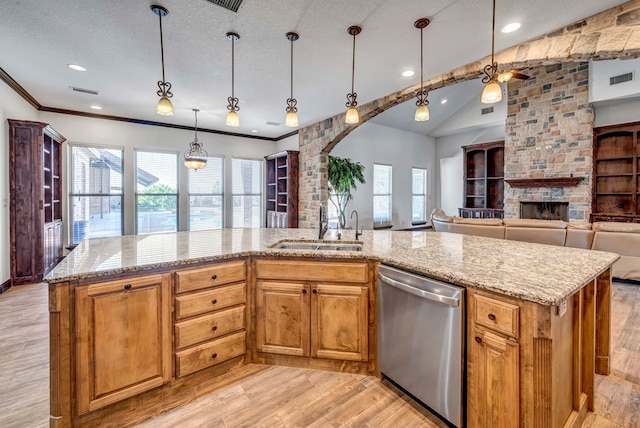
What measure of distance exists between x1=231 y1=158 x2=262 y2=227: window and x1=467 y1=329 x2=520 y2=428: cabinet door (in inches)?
256

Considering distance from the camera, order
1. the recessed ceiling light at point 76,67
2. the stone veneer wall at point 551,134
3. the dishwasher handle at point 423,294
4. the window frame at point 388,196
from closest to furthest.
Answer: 1. the dishwasher handle at point 423,294
2. the recessed ceiling light at point 76,67
3. the stone veneer wall at point 551,134
4. the window frame at point 388,196

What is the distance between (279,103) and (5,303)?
4464 mm

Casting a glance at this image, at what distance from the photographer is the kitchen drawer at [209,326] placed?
6.38ft

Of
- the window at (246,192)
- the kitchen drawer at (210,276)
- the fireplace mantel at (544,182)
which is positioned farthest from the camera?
the window at (246,192)

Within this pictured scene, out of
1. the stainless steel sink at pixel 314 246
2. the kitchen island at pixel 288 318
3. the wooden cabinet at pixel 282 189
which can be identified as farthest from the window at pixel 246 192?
the stainless steel sink at pixel 314 246

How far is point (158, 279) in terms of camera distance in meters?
1.83

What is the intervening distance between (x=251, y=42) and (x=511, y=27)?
247 centimetres

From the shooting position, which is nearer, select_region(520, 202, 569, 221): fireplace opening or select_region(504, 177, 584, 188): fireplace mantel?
select_region(504, 177, 584, 188): fireplace mantel

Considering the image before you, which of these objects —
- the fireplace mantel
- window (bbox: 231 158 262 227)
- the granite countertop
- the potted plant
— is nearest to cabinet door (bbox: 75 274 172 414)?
the granite countertop

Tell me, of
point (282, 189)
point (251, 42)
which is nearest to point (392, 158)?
point (282, 189)

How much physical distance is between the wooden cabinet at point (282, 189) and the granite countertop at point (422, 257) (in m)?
3.72

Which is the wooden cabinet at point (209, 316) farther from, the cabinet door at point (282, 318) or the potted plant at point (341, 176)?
the potted plant at point (341, 176)

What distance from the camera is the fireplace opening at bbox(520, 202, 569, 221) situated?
6.34 m

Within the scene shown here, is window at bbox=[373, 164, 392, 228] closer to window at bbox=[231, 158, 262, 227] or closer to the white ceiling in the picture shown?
window at bbox=[231, 158, 262, 227]
